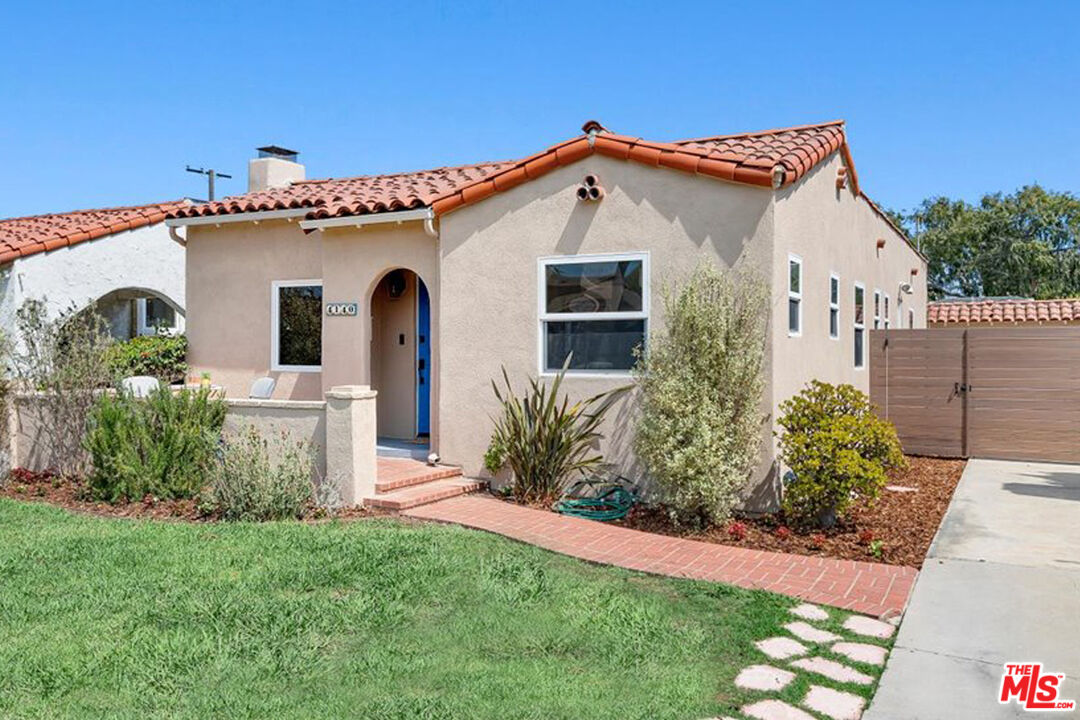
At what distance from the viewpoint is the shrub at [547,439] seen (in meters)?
9.95

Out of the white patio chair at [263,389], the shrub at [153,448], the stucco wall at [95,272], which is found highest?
the stucco wall at [95,272]

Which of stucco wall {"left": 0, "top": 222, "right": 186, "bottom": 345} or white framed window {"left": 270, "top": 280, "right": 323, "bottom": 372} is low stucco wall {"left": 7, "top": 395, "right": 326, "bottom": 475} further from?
stucco wall {"left": 0, "top": 222, "right": 186, "bottom": 345}

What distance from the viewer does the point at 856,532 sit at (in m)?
8.73

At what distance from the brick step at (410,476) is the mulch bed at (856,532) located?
2.67m

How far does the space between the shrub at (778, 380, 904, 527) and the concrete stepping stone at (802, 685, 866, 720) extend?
401 centimetres

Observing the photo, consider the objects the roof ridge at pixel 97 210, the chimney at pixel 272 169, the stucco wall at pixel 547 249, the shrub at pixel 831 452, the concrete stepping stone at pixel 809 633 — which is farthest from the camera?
the roof ridge at pixel 97 210

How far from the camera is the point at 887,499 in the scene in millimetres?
10781

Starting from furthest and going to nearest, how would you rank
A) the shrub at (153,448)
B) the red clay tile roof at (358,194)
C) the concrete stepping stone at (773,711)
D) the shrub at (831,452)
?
the red clay tile roof at (358,194) < the shrub at (153,448) < the shrub at (831,452) < the concrete stepping stone at (773,711)

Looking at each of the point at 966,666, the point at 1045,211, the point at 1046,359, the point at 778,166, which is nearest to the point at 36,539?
the point at 966,666

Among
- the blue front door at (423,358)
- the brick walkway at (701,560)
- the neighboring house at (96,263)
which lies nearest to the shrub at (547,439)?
the brick walkway at (701,560)

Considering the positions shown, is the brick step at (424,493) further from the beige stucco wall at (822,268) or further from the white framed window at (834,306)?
the white framed window at (834,306)

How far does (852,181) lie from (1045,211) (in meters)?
41.0

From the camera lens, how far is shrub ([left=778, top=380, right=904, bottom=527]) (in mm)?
8484

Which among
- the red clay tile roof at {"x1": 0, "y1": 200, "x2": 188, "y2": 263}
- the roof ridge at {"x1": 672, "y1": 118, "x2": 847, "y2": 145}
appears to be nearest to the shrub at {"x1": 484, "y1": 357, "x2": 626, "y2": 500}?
the roof ridge at {"x1": 672, "y1": 118, "x2": 847, "y2": 145}
